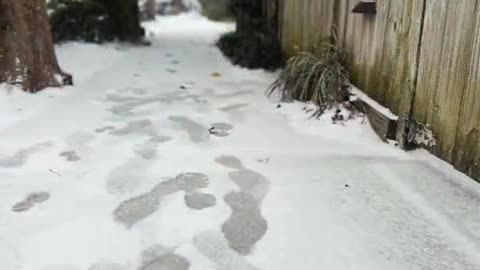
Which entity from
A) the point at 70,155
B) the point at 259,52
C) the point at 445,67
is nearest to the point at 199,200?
the point at 70,155

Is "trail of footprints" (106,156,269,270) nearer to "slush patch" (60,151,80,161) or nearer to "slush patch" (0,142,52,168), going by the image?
"slush patch" (60,151,80,161)

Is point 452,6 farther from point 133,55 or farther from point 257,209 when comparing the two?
point 133,55

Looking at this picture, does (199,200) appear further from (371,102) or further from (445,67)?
(371,102)

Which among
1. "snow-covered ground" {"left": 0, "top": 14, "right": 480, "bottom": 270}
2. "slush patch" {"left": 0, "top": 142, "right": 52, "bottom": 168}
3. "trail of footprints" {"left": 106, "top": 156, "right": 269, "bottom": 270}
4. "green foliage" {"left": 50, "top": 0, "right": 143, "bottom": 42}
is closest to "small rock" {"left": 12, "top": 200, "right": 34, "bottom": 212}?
"snow-covered ground" {"left": 0, "top": 14, "right": 480, "bottom": 270}

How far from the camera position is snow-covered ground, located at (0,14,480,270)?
1.83 metres

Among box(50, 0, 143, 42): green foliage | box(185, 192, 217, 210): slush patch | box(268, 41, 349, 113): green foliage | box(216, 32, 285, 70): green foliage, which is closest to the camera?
box(185, 192, 217, 210): slush patch

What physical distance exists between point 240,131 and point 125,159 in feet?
3.08

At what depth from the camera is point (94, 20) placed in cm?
807

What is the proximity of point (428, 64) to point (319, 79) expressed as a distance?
1.16m

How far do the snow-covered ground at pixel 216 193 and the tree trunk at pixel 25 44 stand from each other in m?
0.18

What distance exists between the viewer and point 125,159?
2.83 meters

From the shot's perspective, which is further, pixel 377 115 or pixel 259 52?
pixel 259 52

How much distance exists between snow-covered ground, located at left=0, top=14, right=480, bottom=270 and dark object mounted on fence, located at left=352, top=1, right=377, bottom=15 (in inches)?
31.9

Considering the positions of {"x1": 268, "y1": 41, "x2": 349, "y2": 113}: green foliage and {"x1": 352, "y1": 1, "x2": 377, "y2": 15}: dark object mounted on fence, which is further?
{"x1": 268, "y1": 41, "x2": 349, "y2": 113}: green foliage
